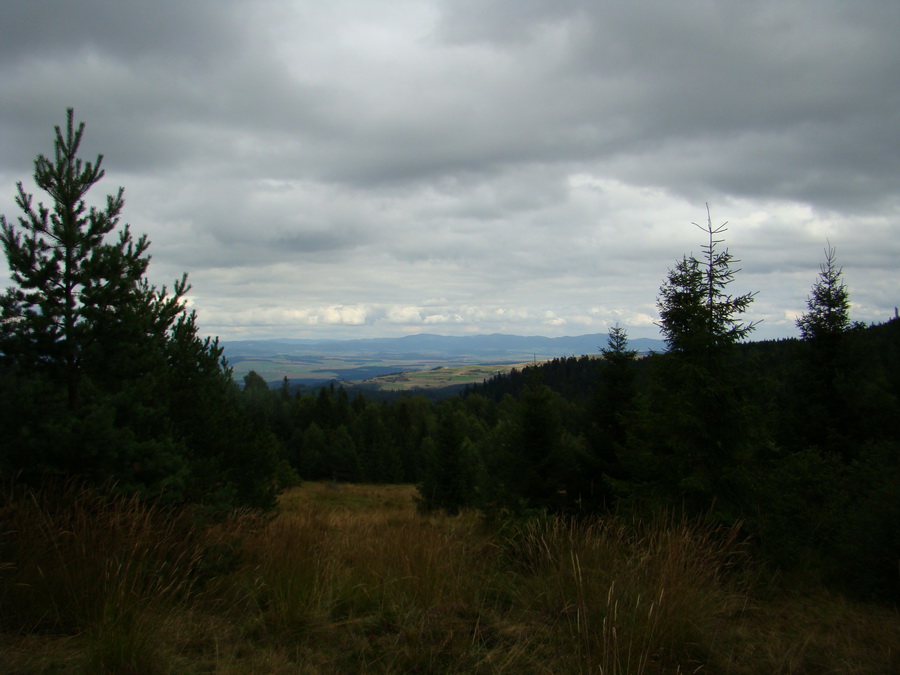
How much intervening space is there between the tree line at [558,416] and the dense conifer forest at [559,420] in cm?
3

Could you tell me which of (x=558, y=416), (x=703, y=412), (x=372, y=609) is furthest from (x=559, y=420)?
(x=372, y=609)

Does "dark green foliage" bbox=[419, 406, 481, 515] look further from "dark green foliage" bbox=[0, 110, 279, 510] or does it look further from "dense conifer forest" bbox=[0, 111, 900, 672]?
"dark green foliage" bbox=[0, 110, 279, 510]

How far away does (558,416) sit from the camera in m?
15.6

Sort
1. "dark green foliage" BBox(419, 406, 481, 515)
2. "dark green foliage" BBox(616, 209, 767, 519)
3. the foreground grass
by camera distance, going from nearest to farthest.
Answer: the foreground grass
"dark green foliage" BBox(616, 209, 767, 519)
"dark green foliage" BBox(419, 406, 481, 515)

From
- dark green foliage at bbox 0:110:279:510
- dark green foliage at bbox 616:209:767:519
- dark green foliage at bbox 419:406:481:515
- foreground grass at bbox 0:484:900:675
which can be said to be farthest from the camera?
dark green foliage at bbox 419:406:481:515

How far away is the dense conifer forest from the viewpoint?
6387mm

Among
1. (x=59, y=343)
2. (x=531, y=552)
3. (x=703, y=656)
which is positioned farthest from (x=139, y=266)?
(x=703, y=656)

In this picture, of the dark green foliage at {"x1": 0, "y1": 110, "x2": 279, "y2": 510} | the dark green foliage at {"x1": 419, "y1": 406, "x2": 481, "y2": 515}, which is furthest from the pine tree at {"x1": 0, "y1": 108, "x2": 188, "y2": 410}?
the dark green foliage at {"x1": 419, "y1": 406, "x2": 481, "y2": 515}

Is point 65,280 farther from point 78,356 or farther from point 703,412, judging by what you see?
point 703,412

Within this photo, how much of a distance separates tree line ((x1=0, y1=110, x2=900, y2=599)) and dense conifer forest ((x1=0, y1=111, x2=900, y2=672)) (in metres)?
0.03

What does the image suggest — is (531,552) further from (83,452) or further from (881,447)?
(881,447)

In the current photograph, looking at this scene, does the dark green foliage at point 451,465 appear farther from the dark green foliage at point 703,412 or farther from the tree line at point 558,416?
the dark green foliage at point 703,412

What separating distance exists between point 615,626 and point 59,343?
26.0ft

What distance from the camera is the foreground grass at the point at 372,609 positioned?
3.05m
